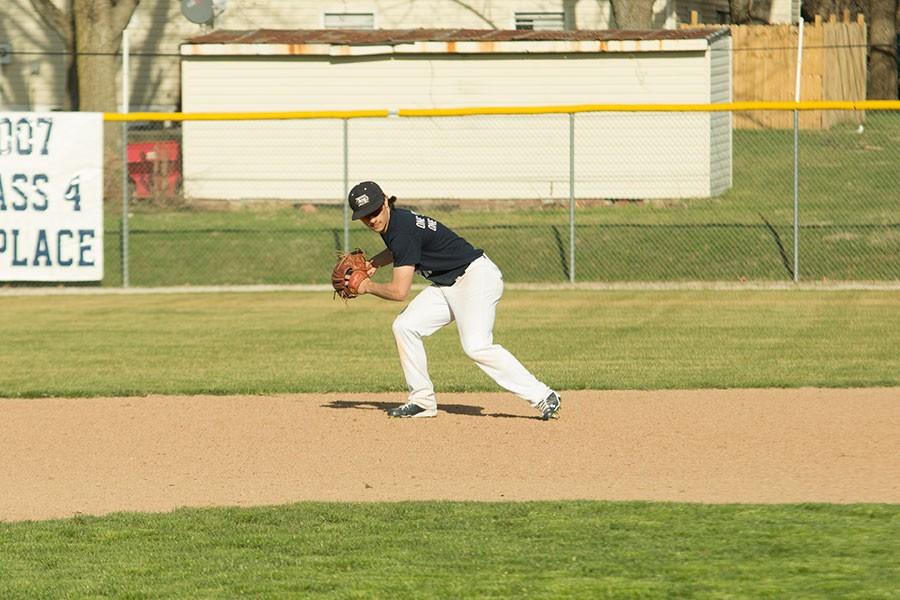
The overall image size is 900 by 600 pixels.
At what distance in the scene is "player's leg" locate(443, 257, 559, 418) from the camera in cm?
1066

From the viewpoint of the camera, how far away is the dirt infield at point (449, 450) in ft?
29.7

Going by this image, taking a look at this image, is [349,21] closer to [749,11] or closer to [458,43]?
[458,43]

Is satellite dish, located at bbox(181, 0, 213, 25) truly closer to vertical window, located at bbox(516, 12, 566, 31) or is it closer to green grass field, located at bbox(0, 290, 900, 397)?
vertical window, located at bbox(516, 12, 566, 31)

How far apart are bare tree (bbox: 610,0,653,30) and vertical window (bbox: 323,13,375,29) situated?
541 centimetres

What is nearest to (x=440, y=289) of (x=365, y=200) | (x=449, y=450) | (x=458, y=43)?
(x=365, y=200)

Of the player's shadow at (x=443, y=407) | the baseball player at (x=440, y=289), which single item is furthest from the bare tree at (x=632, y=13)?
the baseball player at (x=440, y=289)

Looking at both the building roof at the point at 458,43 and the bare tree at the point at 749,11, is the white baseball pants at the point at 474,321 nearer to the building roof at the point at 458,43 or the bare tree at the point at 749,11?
the building roof at the point at 458,43

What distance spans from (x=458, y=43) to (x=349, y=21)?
6.29m

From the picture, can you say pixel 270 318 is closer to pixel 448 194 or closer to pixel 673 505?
pixel 448 194

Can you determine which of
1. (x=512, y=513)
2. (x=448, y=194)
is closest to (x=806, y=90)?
(x=448, y=194)

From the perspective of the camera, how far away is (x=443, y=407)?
12.0 metres

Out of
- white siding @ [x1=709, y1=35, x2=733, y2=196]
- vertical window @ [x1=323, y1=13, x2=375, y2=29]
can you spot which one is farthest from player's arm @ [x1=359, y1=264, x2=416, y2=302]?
vertical window @ [x1=323, y1=13, x2=375, y2=29]

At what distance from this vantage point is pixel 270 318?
17.8 m

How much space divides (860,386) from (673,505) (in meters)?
4.67
